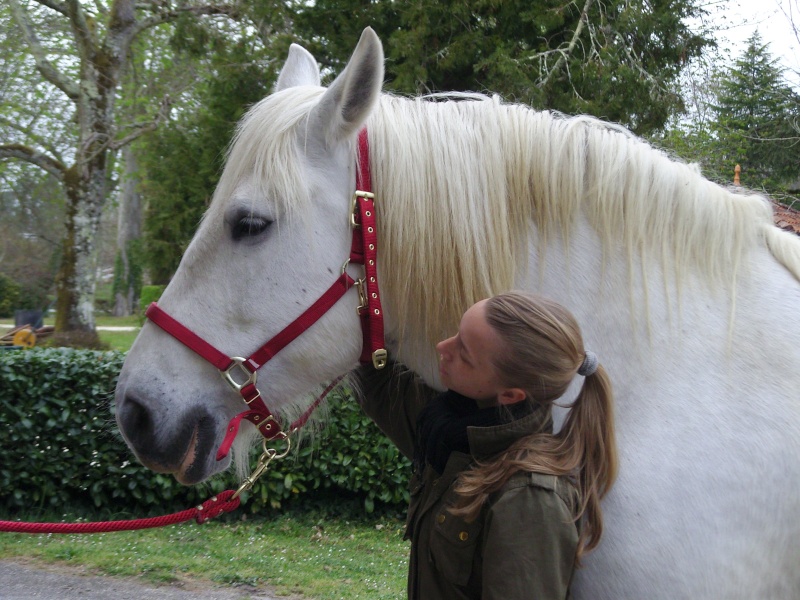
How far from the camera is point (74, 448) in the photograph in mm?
5844

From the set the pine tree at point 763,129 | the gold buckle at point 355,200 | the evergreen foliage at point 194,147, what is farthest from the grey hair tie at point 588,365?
the pine tree at point 763,129

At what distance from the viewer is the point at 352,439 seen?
21.1 ft

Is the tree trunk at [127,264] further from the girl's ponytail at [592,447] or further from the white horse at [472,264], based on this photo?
the girl's ponytail at [592,447]

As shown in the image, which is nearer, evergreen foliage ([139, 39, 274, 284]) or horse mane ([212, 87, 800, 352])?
horse mane ([212, 87, 800, 352])

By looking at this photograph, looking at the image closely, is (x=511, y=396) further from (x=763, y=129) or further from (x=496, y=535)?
(x=763, y=129)

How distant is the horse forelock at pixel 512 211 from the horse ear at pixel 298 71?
51 cm

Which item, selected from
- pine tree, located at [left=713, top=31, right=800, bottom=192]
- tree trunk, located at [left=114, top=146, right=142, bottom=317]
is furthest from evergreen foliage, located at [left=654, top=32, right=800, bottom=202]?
tree trunk, located at [left=114, top=146, right=142, bottom=317]

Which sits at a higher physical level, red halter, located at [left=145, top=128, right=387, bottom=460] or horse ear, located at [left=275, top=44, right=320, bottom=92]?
horse ear, located at [left=275, top=44, right=320, bottom=92]

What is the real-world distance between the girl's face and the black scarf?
0.04m

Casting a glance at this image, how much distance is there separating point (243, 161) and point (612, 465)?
1092 millimetres

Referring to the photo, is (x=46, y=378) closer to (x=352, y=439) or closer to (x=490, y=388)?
(x=352, y=439)

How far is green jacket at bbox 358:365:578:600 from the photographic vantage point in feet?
4.36

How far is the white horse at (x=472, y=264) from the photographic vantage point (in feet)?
5.28

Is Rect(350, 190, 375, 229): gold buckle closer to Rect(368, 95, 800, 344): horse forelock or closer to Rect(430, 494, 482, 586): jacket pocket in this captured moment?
Rect(368, 95, 800, 344): horse forelock
